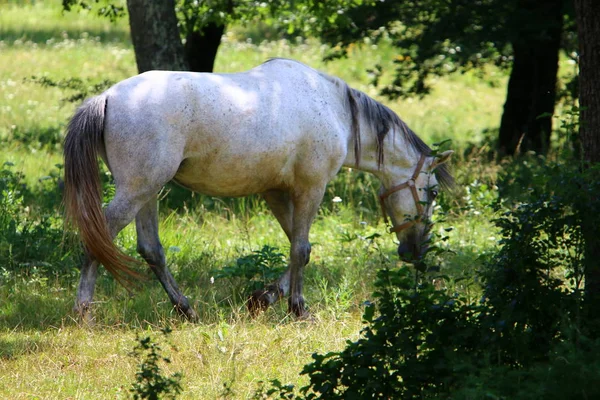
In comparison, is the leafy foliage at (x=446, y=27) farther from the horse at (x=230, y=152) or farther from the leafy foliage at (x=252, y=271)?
the leafy foliage at (x=252, y=271)

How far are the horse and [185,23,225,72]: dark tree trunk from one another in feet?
17.1

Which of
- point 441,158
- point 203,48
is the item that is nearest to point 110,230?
point 441,158

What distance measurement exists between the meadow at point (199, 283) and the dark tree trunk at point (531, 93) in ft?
2.09

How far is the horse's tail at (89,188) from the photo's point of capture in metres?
4.96

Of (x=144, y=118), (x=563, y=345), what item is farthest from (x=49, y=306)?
(x=563, y=345)

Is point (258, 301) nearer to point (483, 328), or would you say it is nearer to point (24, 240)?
point (24, 240)

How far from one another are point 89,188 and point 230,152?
0.93 meters

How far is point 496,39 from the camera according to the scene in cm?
1023

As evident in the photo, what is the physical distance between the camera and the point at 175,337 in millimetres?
4941

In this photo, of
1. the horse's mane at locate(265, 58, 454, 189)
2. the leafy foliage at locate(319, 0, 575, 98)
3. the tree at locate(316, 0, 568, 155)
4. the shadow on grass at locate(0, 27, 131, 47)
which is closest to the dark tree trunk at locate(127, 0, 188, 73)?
the horse's mane at locate(265, 58, 454, 189)

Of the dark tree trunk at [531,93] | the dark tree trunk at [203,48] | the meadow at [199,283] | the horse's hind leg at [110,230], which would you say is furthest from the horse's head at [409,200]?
the dark tree trunk at [203,48]

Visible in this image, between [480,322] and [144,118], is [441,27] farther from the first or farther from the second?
[480,322]

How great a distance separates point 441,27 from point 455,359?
26.6 feet

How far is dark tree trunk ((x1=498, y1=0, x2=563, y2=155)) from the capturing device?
35.6 ft
